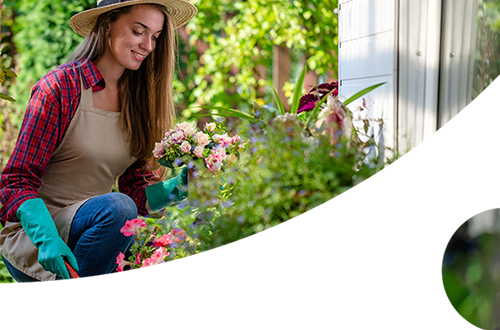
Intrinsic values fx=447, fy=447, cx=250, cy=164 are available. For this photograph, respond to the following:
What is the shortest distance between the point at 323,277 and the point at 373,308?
0.15m

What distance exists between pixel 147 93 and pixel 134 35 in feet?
1.00

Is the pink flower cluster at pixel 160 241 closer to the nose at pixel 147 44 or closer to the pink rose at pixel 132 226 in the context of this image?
the pink rose at pixel 132 226

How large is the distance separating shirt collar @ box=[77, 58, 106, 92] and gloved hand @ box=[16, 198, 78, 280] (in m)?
0.53

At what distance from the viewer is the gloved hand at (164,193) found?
6.30 feet

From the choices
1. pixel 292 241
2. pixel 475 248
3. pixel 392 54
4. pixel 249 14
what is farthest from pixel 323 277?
pixel 249 14

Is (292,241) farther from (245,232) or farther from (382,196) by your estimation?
(382,196)

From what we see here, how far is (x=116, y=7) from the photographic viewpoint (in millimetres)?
1796

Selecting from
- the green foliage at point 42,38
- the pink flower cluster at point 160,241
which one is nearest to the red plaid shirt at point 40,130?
the pink flower cluster at point 160,241

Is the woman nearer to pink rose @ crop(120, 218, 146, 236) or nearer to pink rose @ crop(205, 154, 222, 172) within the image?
pink rose @ crop(120, 218, 146, 236)

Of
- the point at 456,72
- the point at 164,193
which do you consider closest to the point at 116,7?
the point at 164,193

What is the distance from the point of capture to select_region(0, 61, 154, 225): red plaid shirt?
1613 mm

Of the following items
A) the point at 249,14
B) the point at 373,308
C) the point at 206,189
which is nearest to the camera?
the point at 373,308

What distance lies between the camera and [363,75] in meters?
1.79

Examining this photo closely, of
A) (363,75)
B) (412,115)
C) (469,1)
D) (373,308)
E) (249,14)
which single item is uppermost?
(249,14)
